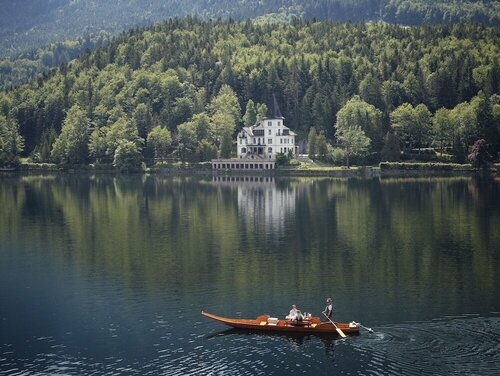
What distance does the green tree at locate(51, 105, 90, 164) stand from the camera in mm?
185125

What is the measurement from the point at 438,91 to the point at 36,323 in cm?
15647

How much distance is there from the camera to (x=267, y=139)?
183375 mm

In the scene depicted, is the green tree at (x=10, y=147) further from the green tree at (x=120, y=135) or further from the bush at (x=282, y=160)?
the bush at (x=282, y=160)

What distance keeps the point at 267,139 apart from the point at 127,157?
3218 centimetres

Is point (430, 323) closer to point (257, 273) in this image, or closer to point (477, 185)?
point (257, 273)

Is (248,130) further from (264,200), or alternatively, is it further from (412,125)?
(264,200)

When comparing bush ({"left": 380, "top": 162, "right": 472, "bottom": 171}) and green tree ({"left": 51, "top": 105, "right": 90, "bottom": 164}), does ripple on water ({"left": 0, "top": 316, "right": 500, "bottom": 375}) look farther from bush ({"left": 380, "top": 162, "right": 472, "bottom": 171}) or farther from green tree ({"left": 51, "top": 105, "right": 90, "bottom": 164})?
green tree ({"left": 51, "top": 105, "right": 90, "bottom": 164})

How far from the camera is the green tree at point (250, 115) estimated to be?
643 feet

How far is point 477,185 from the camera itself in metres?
122

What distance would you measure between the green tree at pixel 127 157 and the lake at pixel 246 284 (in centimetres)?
6909

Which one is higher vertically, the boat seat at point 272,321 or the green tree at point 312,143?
the green tree at point 312,143

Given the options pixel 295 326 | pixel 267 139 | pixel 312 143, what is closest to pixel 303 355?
pixel 295 326

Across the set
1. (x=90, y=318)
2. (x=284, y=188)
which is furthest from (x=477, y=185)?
(x=90, y=318)

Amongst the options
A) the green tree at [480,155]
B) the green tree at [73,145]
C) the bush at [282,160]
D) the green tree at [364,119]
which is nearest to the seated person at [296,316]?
the green tree at [480,155]
